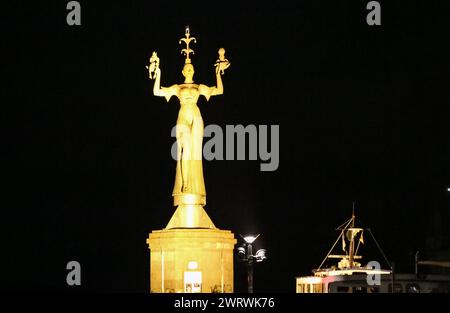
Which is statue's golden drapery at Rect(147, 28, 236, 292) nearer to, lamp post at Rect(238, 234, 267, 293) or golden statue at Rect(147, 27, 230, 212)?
golden statue at Rect(147, 27, 230, 212)

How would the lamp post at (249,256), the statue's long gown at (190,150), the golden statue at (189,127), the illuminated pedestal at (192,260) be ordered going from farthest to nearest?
the statue's long gown at (190,150), the golden statue at (189,127), the illuminated pedestal at (192,260), the lamp post at (249,256)

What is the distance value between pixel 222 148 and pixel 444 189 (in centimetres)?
1071

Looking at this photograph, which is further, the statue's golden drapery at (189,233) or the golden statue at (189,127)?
the golden statue at (189,127)

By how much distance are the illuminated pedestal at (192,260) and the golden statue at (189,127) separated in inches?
56.3

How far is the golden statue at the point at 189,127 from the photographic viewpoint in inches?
1492

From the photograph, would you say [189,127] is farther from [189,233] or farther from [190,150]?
[189,233]

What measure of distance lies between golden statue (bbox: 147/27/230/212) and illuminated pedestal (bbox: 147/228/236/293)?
4.69 ft

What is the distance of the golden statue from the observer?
→ 3791 cm

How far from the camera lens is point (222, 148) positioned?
132 ft

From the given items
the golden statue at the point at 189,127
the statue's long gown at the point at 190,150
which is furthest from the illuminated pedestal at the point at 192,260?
the statue's long gown at the point at 190,150

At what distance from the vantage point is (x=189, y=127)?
38.2 metres

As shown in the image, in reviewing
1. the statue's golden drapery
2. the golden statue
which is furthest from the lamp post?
the golden statue

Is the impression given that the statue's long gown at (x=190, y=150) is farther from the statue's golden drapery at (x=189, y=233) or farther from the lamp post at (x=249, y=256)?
the lamp post at (x=249, y=256)
